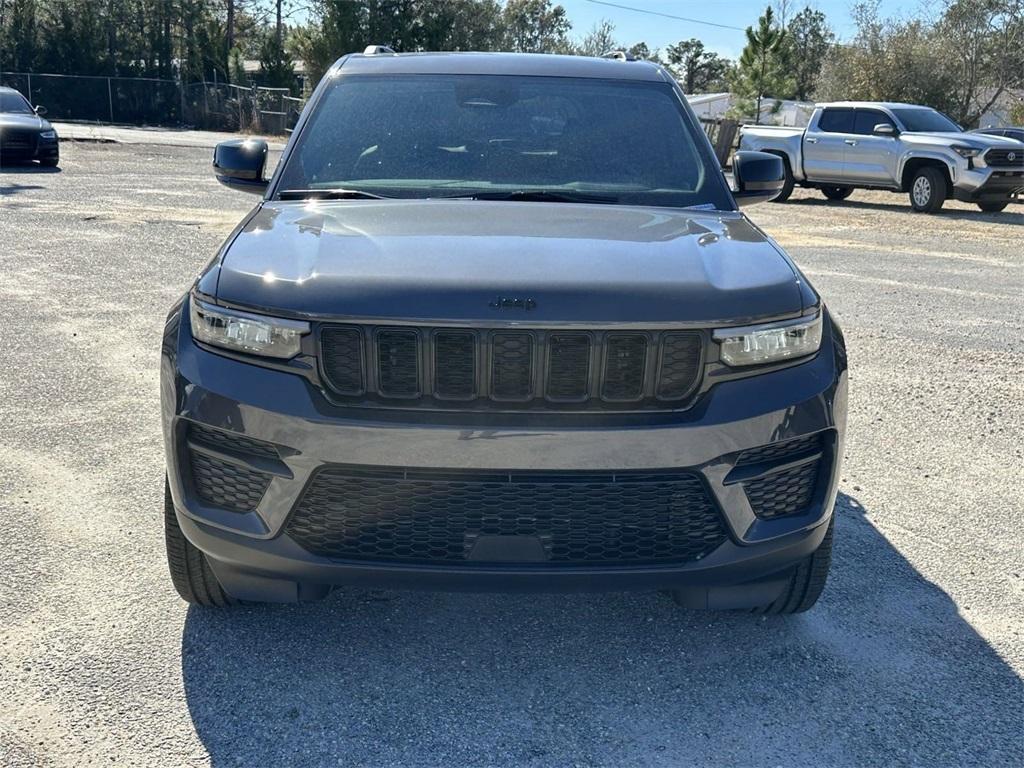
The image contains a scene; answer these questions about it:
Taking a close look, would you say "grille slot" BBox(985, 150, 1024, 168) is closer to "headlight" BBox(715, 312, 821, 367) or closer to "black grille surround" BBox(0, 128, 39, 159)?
"headlight" BBox(715, 312, 821, 367)

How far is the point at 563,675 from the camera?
118 inches

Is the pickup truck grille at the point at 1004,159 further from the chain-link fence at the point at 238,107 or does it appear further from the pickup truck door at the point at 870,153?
the chain-link fence at the point at 238,107

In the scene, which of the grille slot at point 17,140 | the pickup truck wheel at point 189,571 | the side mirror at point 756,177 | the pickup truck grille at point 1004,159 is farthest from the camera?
the grille slot at point 17,140

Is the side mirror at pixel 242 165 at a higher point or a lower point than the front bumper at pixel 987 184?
higher

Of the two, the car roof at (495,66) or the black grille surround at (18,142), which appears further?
the black grille surround at (18,142)

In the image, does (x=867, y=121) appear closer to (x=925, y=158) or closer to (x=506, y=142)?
(x=925, y=158)

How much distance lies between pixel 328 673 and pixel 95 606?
0.90 metres

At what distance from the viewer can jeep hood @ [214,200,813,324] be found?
2557 mm

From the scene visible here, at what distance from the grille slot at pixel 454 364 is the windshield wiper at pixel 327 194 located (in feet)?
3.87

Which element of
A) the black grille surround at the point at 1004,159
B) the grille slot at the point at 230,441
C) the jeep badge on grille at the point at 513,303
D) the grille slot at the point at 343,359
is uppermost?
the black grille surround at the point at 1004,159

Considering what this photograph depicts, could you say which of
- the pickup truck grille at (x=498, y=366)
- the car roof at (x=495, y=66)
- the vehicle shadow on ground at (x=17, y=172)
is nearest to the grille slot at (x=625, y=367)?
the pickup truck grille at (x=498, y=366)

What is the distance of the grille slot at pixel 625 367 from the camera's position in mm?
2586

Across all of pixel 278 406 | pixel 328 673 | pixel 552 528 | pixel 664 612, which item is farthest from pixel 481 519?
pixel 664 612

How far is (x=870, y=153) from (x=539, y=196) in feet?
51.3
